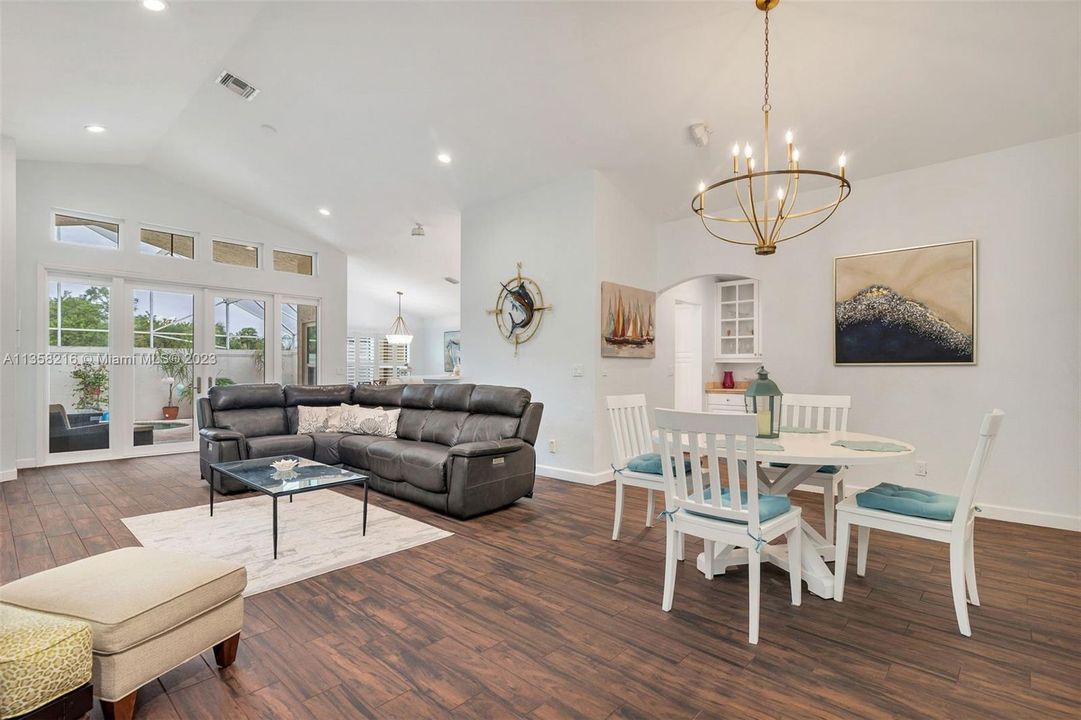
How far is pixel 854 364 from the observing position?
4535 millimetres

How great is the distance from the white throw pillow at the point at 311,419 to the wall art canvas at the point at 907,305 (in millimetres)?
5216

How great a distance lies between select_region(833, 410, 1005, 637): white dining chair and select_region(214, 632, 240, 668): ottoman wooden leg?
267cm

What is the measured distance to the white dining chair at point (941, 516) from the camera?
2.23m

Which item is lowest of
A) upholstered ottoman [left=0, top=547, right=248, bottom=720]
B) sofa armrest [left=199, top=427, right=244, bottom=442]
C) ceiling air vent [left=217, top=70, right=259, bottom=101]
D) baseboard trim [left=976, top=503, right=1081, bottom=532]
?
baseboard trim [left=976, top=503, right=1081, bottom=532]

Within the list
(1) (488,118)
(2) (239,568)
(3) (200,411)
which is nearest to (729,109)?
(1) (488,118)

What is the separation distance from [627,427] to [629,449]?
171mm

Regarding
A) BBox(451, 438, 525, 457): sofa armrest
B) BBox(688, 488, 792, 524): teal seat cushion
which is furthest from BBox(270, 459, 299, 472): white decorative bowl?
BBox(688, 488, 792, 524): teal seat cushion

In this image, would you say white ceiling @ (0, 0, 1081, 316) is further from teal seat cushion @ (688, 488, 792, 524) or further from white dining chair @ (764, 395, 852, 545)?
teal seat cushion @ (688, 488, 792, 524)

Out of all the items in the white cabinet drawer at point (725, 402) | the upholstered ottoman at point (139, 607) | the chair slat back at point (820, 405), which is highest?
the chair slat back at point (820, 405)

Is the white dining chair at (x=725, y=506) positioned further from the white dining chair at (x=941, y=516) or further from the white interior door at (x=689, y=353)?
the white interior door at (x=689, y=353)

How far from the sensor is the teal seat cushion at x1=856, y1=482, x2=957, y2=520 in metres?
2.34

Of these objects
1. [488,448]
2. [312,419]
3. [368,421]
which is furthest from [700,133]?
[312,419]

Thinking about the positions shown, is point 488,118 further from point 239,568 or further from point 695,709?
point 695,709

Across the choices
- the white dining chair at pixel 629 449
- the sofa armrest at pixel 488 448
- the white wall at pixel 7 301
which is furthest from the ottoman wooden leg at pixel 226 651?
the white wall at pixel 7 301
